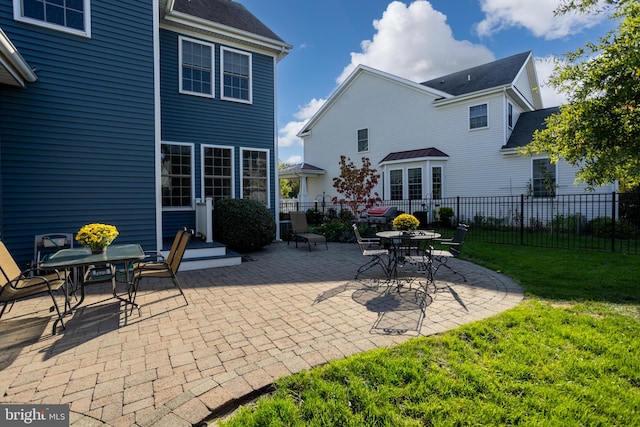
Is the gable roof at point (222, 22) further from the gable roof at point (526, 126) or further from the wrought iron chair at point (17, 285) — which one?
the gable roof at point (526, 126)

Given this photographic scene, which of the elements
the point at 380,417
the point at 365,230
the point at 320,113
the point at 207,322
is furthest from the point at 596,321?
the point at 320,113

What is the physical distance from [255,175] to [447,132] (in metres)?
10.9

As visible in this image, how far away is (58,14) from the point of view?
247 inches

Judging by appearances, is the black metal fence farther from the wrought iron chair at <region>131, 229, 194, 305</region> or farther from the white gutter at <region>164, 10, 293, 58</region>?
the wrought iron chair at <region>131, 229, 194, 305</region>

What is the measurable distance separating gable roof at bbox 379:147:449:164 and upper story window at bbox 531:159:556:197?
400 centimetres

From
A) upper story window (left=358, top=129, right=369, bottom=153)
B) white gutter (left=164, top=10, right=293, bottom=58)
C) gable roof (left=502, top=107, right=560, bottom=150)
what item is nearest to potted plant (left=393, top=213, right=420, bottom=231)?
white gutter (left=164, top=10, right=293, bottom=58)

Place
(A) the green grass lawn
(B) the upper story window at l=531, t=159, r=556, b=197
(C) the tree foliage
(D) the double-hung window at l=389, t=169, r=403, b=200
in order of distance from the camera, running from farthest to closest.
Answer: (D) the double-hung window at l=389, t=169, r=403, b=200 → (B) the upper story window at l=531, t=159, r=556, b=197 → (C) the tree foliage → (A) the green grass lawn

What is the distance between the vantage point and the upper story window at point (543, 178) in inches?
541

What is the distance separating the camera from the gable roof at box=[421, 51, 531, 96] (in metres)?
15.5

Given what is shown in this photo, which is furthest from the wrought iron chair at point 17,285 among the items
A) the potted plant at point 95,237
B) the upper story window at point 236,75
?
the upper story window at point 236,75

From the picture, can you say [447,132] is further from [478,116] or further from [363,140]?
[363,140]

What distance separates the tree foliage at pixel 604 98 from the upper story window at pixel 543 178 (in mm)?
9461

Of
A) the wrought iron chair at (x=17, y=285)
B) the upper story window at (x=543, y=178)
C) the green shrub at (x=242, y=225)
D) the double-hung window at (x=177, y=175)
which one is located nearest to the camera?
the wrought iron chair at (x=17, y=285)

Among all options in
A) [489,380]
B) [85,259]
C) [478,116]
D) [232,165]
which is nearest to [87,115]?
[85,259]
